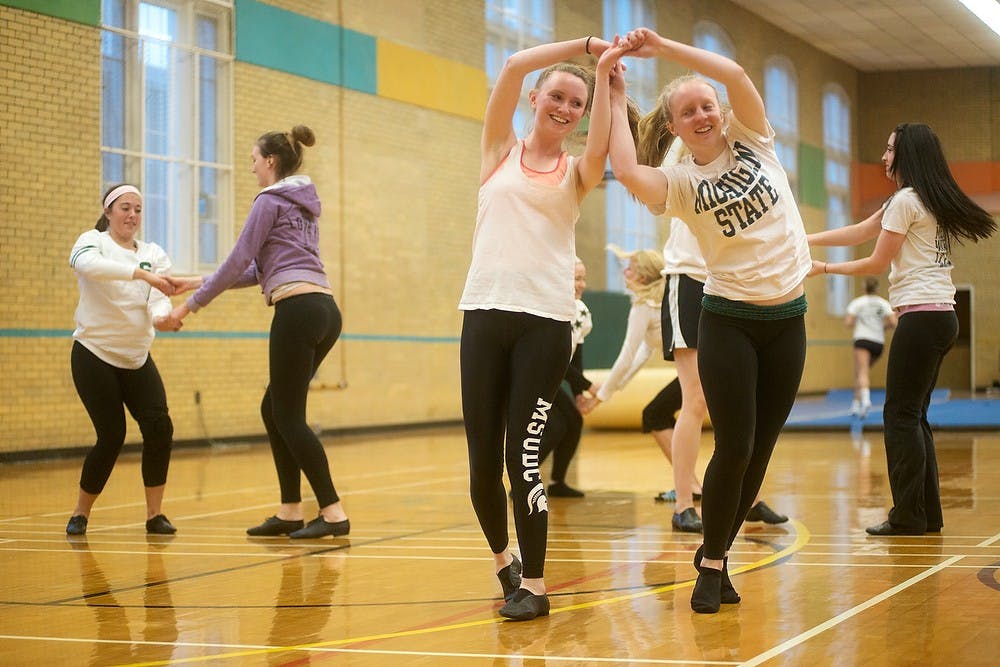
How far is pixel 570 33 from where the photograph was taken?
18.0 metres

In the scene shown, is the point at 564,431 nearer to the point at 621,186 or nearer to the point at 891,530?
the point at 891,530

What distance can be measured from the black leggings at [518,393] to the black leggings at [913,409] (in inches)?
84.9

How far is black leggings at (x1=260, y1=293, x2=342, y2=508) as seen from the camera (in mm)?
5449

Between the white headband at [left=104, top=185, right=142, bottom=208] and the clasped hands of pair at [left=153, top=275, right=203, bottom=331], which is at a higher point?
the white headband at [left=104, top=185, right=142, bottom=208]

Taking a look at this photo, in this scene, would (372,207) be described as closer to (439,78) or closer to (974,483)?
(439,78)

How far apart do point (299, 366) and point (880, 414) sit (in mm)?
11217

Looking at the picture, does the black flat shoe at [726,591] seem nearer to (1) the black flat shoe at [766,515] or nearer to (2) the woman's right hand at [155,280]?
(1) the black flat shoe at [766,515]

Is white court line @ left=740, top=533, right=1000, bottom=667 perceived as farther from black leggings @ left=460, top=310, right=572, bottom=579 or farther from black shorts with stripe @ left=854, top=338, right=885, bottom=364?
black shorts with stripe @ left=854, top=338, right=885, bottom=364

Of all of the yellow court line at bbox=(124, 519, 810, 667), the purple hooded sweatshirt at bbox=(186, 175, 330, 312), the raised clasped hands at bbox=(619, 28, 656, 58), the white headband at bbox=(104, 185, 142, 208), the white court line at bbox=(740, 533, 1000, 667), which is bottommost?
the yellow court line at bbox=(124, 519, 810, 667)

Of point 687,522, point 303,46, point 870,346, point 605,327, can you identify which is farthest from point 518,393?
point 605,327

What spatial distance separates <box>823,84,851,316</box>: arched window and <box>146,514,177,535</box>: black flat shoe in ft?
68.7

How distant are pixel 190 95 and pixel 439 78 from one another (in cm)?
415

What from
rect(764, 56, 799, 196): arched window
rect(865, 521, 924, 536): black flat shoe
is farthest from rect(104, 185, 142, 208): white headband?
rect(764, 56, 799, 196): arched window

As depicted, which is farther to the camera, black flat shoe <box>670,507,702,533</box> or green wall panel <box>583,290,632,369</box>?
green wall panel <box>583,290,632,369</box>
